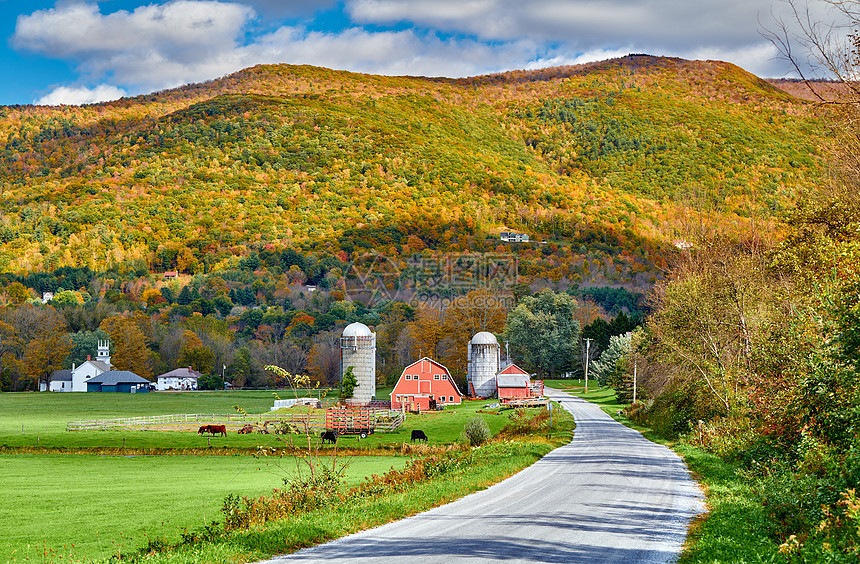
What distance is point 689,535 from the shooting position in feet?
48.0

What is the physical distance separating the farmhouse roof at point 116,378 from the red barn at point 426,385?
195ft

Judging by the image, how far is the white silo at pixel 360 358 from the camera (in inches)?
3108

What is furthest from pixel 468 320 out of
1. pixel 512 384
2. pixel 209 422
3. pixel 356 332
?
pixel 209 422

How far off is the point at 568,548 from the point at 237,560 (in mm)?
5577

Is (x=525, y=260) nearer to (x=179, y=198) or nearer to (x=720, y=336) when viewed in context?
(x=179, y=198)

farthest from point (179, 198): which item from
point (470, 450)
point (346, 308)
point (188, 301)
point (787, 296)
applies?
point (787, 296)

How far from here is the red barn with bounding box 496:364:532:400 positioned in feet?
274

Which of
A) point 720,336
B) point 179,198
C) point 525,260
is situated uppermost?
point 179,198

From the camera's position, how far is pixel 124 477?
102 feet

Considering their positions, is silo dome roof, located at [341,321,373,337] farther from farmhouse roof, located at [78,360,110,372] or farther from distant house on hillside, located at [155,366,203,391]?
farmhouse roof, located at [78,360,110,372]

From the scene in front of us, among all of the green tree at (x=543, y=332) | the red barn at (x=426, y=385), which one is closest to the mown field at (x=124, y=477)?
the red barn at (x=426, y=385)

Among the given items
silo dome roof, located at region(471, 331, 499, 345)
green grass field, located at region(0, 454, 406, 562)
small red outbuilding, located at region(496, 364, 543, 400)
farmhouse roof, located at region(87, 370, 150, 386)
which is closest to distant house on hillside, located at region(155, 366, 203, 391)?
farmhouse roof, located at region(87, 370, 150, 386)

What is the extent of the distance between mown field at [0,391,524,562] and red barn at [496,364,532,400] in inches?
763

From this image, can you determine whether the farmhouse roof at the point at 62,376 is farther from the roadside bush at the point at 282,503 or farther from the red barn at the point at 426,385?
the roadside bush at the point at 282,503
